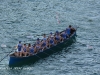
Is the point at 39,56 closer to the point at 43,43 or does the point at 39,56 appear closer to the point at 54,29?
the point at 43,43

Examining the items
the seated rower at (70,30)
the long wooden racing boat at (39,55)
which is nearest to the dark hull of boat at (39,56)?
the long wooden racing boat at (39,55)

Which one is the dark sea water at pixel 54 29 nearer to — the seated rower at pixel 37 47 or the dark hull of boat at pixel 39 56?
the dark hull of boat at pixel 39 56

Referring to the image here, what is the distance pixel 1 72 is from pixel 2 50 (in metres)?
6.51

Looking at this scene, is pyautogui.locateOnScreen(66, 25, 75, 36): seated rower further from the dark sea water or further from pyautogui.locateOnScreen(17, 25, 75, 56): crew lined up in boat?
the dark sea water

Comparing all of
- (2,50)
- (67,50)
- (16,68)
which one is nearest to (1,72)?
(16,68)

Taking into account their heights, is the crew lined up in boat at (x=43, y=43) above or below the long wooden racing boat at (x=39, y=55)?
above

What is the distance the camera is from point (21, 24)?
68500 millimetres

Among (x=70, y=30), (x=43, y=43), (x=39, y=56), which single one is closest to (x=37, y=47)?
(x=39, y=56)

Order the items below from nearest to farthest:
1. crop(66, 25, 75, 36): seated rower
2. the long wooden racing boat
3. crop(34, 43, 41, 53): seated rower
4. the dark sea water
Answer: the long wooden racing boat
the dark sea water
crop(34, 43, 41, 53): seated rower
crop(66, 25, 75, 36): seated rower

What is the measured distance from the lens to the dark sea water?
174 ft

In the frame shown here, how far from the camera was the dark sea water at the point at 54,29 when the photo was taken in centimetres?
5291

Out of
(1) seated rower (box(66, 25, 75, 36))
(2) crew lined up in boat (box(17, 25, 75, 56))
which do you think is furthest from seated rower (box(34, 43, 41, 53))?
(1) seated rower (box(66, 25, 75, 36))

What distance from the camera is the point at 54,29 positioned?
66625mm

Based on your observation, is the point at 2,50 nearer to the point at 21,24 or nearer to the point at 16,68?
the point at 16,68
